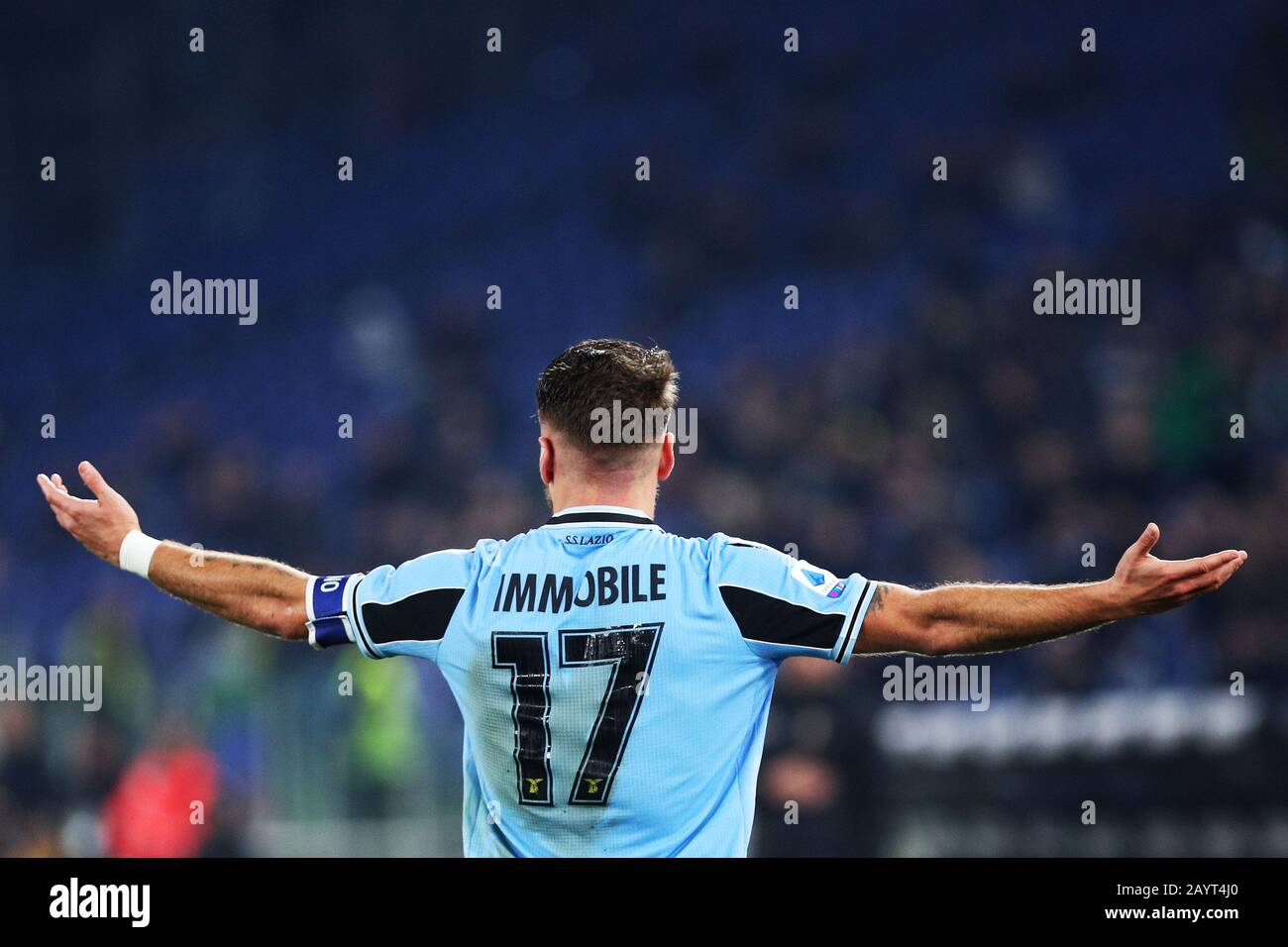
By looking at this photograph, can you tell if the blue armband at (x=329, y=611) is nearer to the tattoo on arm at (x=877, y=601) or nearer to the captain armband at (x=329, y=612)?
the captain armband at (x=329, y=612)

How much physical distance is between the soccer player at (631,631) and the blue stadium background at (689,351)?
4.70m

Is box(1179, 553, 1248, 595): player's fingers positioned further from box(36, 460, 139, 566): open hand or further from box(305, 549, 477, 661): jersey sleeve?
box(36, 460, 139, 566): open hand

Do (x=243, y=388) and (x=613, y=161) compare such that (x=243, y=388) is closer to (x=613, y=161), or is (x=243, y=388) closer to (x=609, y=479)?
(x=613, y=161)

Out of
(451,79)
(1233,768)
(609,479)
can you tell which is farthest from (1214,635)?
(451,79)

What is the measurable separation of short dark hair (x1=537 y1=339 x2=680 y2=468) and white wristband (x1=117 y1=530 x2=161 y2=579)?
0.97 meters

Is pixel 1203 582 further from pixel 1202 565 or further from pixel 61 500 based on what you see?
pixel 61 500

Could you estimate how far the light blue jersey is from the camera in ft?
10.4

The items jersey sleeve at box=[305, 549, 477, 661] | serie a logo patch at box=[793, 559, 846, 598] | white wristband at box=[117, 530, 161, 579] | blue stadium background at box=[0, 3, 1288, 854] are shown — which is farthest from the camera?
blue stadium background at box=[0, 3, 1288, 854]

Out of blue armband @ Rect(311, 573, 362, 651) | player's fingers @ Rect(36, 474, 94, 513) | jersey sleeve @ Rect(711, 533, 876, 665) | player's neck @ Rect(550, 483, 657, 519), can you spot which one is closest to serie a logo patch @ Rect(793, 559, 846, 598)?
jersey sleeve @ Rect(711, 533, 876, 665)

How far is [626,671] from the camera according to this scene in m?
3.18

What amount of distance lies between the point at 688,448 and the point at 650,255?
10.8 ft

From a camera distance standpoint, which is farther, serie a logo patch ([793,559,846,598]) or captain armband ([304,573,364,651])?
captain armband ([304,573,364,651])

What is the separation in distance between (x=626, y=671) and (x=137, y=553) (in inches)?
47.6

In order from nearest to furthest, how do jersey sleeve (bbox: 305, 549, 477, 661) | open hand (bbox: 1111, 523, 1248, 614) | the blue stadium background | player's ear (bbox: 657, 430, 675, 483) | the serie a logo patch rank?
open hand (bbox: 1111, 523, 1248, 614) < the serie a logo patch < jersey sleeve (bbox: 305, 549, 477, 661) < player's ear (bbox: 657, 430, 675, 483) < the blue stadium background
